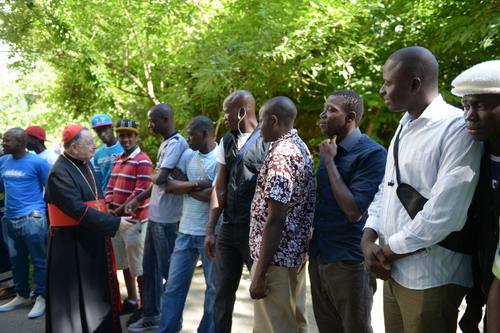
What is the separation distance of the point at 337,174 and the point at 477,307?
108 cm

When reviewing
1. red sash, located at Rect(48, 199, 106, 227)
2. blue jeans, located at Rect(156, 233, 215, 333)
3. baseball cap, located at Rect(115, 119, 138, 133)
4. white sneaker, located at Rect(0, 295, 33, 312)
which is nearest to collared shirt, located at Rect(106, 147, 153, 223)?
baseball cap, located at Rect(115, 119, 138, 133)

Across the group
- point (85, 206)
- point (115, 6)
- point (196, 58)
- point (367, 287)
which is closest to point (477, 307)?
point (367, 287)

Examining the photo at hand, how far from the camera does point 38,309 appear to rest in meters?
5.45

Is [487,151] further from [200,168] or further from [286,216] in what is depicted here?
[200,168]

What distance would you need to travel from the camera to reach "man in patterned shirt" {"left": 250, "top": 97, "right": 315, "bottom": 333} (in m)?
2.93

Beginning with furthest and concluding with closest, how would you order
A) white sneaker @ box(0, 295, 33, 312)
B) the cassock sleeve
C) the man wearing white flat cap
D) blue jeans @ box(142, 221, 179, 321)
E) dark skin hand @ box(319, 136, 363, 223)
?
white sneaker @ box(0, 295, 33, 312) < blue jeans @ box(142, 221, 179, 321) < the cassock sleeve < dark skin hand @ box(319, 136, 363, 223) < the man wearing white flat cap

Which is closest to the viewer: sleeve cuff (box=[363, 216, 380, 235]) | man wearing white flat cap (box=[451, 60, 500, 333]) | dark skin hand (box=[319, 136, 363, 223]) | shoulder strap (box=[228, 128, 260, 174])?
man wearing white flat cap (box=[451, 60, 500, 333])

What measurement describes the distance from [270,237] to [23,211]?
4107 millimetres

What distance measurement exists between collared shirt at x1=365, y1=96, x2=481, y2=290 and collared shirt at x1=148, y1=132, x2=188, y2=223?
102 inches

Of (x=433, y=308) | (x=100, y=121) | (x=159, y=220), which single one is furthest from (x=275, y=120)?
(x=100, y=121)

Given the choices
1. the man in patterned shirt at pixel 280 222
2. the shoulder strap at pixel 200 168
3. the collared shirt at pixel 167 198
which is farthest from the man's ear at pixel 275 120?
the collared shirt at pixel 167 198

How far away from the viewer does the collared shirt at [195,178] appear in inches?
167

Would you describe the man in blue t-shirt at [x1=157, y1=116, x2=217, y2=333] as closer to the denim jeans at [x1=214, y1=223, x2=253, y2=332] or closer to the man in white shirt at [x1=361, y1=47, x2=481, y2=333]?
the denim jeans at [x1=214, y1=223, x2=253, y2=332]

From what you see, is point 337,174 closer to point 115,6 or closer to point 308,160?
point 308,160
